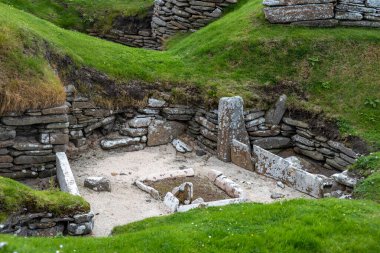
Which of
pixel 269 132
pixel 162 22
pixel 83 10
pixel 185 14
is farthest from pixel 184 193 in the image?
pixel 83 10

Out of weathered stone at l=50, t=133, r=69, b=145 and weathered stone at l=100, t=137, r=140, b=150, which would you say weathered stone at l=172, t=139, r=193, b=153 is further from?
weathered stone at l=50, t=133, r=69, b=145

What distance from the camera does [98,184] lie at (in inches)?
542

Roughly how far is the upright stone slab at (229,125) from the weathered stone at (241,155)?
0.16 metres

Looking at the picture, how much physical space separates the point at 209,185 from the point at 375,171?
3879 millimetres

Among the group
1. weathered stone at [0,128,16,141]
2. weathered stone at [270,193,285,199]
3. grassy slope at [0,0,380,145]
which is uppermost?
grassy slope at [0,0,380,145]

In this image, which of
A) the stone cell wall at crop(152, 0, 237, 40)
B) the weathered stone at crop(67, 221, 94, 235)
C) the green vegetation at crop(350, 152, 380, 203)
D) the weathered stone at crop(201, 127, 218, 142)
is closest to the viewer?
the weathered stone at crop(67, 221, 94, 235)

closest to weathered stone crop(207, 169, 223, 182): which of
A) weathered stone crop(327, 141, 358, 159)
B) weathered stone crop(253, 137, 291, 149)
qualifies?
weathered stone crop(253, 137, 291, 149)

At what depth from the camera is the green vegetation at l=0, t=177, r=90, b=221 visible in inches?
392

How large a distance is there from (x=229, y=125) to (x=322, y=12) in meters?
5.32

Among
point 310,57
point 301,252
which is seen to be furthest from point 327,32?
point 301,252

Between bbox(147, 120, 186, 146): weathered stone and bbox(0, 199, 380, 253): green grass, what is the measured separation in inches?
253

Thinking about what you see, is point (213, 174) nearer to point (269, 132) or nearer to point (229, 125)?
point (229, 125)

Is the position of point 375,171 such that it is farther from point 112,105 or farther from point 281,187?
point 112,105

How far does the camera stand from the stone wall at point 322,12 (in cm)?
1830
